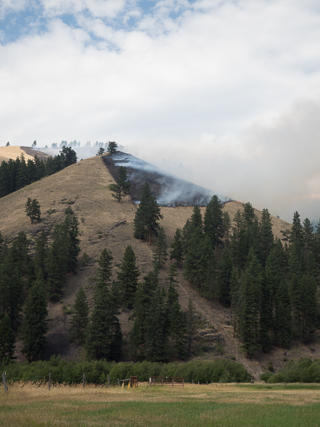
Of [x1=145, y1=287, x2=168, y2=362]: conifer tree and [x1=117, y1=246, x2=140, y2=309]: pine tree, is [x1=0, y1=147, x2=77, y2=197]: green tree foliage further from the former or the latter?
[x1=145, y1=287, x2=168, y2=362]: conifer tree

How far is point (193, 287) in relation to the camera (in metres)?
93.9

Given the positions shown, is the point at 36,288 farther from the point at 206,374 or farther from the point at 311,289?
the point at 311,289

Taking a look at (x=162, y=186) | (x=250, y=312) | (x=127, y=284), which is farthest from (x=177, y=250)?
(x=162, y=186)

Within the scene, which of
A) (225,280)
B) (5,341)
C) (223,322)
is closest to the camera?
(5,341)

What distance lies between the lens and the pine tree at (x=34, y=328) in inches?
2594

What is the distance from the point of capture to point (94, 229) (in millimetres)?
116062

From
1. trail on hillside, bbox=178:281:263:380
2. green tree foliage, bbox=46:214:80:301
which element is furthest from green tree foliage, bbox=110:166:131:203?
trail on hillside, bbox=178:281:263:380

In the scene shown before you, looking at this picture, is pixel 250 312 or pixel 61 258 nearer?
pixel 250 312

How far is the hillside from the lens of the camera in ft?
251

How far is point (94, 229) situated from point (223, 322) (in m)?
53.6

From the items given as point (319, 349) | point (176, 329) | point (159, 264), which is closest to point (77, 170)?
point (159, 264)

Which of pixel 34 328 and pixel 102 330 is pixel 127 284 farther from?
pixel 34 328

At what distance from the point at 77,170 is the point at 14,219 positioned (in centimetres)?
5831

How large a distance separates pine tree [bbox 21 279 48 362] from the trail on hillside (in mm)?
35833
